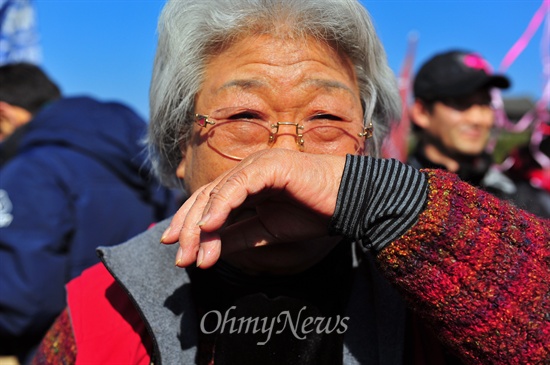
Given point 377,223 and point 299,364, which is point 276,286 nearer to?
point 299,364

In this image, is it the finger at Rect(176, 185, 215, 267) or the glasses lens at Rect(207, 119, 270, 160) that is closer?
the finger at Rect(176, 185, 215, 267)

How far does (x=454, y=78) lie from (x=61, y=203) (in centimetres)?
270

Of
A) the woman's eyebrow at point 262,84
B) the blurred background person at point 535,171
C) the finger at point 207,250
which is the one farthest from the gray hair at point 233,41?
the blurred background person at point 535,171

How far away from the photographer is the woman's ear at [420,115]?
4074 millimetres

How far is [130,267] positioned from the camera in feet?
5.47

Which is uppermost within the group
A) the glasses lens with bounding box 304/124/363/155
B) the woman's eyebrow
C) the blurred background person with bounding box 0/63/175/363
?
the woman's eyebrow

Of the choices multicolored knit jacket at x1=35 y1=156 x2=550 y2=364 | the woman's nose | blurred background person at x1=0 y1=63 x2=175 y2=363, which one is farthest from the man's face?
multicolored knit jacket at x1=35 y1=156 x2=550 y2=364

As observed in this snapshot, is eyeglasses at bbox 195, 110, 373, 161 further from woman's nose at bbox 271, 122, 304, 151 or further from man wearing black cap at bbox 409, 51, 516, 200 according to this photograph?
man wearing black cap at bbox 409, 51, 516, 200

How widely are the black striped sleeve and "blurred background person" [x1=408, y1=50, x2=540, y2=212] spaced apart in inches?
107

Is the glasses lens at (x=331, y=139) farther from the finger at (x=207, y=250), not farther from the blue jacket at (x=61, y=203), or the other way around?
the blue jacket at (x=61, y=203)

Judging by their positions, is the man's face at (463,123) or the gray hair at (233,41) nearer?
the gray hair at (233,41)

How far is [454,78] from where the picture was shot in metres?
3.95

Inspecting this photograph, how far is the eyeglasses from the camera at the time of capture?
1518mm

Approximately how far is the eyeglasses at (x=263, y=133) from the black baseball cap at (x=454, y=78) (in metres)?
2.57
